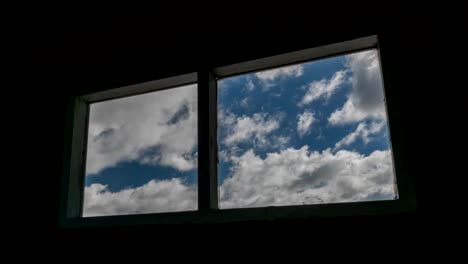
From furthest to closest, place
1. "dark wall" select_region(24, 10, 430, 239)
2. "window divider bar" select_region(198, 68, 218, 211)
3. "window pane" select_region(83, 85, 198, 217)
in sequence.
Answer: "window pane" select_region(83, 85, 198, 217)
"window divider bar" select_region(198, 68, 218, 211)
"dark wall" select_region(24, 10, 430, 239)

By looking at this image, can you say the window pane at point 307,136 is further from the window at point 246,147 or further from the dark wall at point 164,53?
the dark wall at point 164,53

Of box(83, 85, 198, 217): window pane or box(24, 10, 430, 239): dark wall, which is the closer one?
box(24, 10, 430, 239): dark wall

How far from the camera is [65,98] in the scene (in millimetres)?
2059

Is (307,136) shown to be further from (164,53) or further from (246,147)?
(164,53)

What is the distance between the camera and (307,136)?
154cm

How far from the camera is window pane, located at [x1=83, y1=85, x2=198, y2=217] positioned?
1.72 meters

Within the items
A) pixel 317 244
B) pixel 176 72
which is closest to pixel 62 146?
pixel 176 72

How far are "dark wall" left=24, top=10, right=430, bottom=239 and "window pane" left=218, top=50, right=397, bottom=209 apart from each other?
0.12 meters

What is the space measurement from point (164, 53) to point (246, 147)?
66 cm

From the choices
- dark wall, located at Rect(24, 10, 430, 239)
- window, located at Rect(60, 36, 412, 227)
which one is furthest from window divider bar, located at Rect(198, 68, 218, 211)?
dark wall, located at Rect(24, 10, 430, 239)

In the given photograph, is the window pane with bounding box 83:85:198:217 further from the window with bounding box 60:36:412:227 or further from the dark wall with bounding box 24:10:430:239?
the dark wall with bounding box 24:10:430:239

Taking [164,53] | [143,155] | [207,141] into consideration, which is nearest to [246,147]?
[207,141]

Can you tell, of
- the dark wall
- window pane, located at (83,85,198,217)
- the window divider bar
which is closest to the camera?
the dark wall

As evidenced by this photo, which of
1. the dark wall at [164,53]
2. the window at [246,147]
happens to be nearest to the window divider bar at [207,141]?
the window at [246,147]
